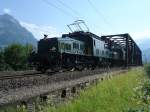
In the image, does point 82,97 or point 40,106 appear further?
point 82,97

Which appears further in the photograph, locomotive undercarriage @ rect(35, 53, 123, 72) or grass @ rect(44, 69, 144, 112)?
locomotive undercarriage @ rect(35, 53, 123, 72)

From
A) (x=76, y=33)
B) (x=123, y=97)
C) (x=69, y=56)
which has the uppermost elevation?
(x=76, y=33)

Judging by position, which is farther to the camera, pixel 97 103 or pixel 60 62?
pixel 60 62

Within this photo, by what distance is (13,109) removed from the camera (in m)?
6.68

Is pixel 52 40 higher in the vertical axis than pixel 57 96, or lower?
higher

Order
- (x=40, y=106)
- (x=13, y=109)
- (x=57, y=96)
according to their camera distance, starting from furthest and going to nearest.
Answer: (x=57, y=96)
(x=40, y=106)
(x=13, y=109)

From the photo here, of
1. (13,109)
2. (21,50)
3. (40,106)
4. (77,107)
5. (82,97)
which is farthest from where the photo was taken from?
(21,50)

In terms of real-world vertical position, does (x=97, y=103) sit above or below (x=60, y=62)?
below

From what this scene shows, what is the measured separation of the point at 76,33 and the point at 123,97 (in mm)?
21184

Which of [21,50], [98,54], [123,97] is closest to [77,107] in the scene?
[123,97]

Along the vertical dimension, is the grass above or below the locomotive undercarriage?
below

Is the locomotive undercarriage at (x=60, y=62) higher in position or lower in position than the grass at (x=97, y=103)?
higher

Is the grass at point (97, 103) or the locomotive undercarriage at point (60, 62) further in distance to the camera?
the locomotive undercarriage at point (60, 62)

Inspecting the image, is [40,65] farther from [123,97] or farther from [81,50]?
[123,97]
